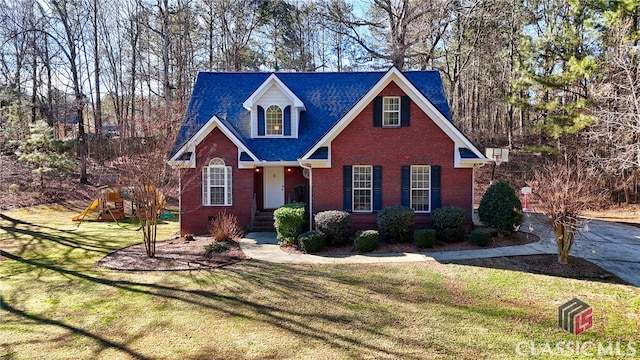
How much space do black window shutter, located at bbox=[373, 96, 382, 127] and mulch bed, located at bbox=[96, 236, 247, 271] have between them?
7.24 meters

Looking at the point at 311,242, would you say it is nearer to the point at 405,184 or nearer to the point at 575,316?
the point at 405,184

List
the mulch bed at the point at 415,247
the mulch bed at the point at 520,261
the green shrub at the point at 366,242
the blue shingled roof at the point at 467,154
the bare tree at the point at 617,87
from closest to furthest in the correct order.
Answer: the mulch bed at the point at 520,261 → the green shrub at the point at 366,242 → the mulch bed at the point at 415,247 → the blue shingled roof at the point at 467,154 → the bare tree at the point at 617,87

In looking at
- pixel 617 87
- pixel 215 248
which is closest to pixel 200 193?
pixel 215 248

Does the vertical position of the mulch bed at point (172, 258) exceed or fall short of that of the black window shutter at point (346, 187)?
it falls short

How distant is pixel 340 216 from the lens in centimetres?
1358

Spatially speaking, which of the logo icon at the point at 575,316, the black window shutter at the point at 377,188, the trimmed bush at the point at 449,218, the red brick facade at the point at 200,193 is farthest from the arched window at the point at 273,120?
the logo icon at the point at 575,316

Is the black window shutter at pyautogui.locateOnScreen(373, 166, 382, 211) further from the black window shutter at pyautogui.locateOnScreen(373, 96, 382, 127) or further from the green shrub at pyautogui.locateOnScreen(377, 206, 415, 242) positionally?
the black window shutter at pyautogui.locateOnScreen(373, 96, 382, 127)

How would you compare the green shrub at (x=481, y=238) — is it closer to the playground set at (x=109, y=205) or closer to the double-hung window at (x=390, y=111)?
the double-hung window at (x=390, y=111)

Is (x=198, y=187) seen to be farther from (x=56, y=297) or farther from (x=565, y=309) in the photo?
(x=565, y=309)

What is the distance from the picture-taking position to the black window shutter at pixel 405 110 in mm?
14898

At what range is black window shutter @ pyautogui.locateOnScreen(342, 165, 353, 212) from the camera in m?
15.2

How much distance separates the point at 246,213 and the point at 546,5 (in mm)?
Answer: 27715

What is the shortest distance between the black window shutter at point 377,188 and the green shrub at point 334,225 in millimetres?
1807

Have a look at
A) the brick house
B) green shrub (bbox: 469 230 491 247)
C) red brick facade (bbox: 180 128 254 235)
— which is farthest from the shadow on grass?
green shrub (bbox: 469 230 491 247)
